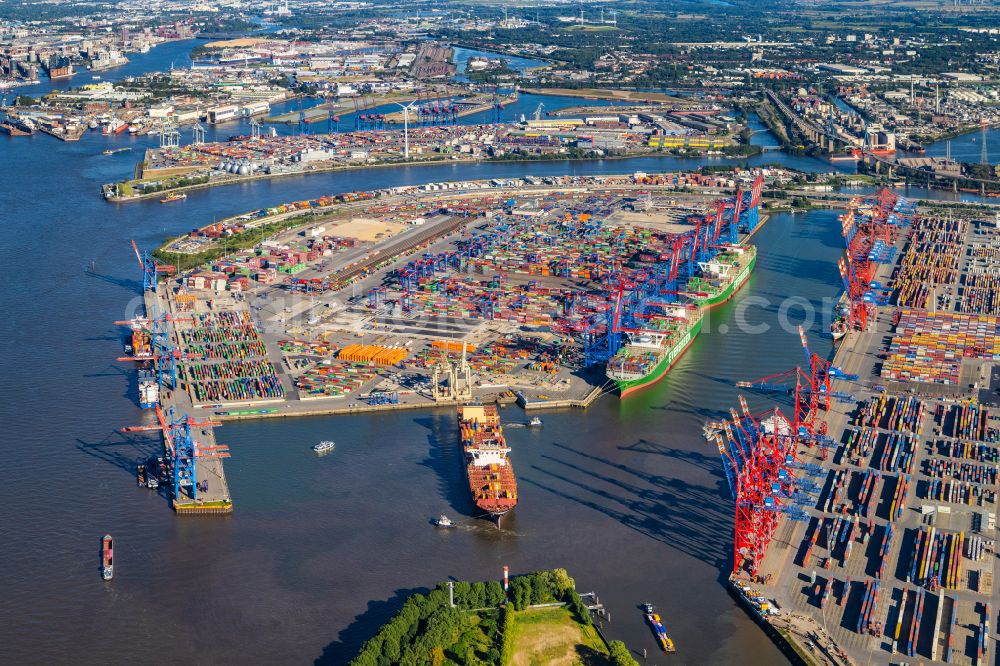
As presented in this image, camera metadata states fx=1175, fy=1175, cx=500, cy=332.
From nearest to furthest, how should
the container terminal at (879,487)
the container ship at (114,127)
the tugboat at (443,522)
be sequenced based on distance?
the container terminal at (879,487)
the tugboat at (443,522)
the container ship at (114,127)

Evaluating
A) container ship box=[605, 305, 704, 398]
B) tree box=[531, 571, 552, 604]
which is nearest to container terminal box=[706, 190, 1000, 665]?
container ship box=[605, 305, 704, 398]

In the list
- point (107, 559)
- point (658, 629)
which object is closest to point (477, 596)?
point (658, 629)

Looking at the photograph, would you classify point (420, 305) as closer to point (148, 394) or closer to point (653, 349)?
point (653, 349)

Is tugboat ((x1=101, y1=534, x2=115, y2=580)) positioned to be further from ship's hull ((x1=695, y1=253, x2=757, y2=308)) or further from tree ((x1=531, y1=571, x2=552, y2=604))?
ship's hull ((x1=695, y1=253, x2=757, y2=308))

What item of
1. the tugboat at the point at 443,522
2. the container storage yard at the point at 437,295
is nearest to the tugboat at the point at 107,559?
the container storage yard at the point at 437,295

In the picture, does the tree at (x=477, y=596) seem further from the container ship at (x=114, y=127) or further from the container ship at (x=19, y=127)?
the container ship at (x=19, y=127)
